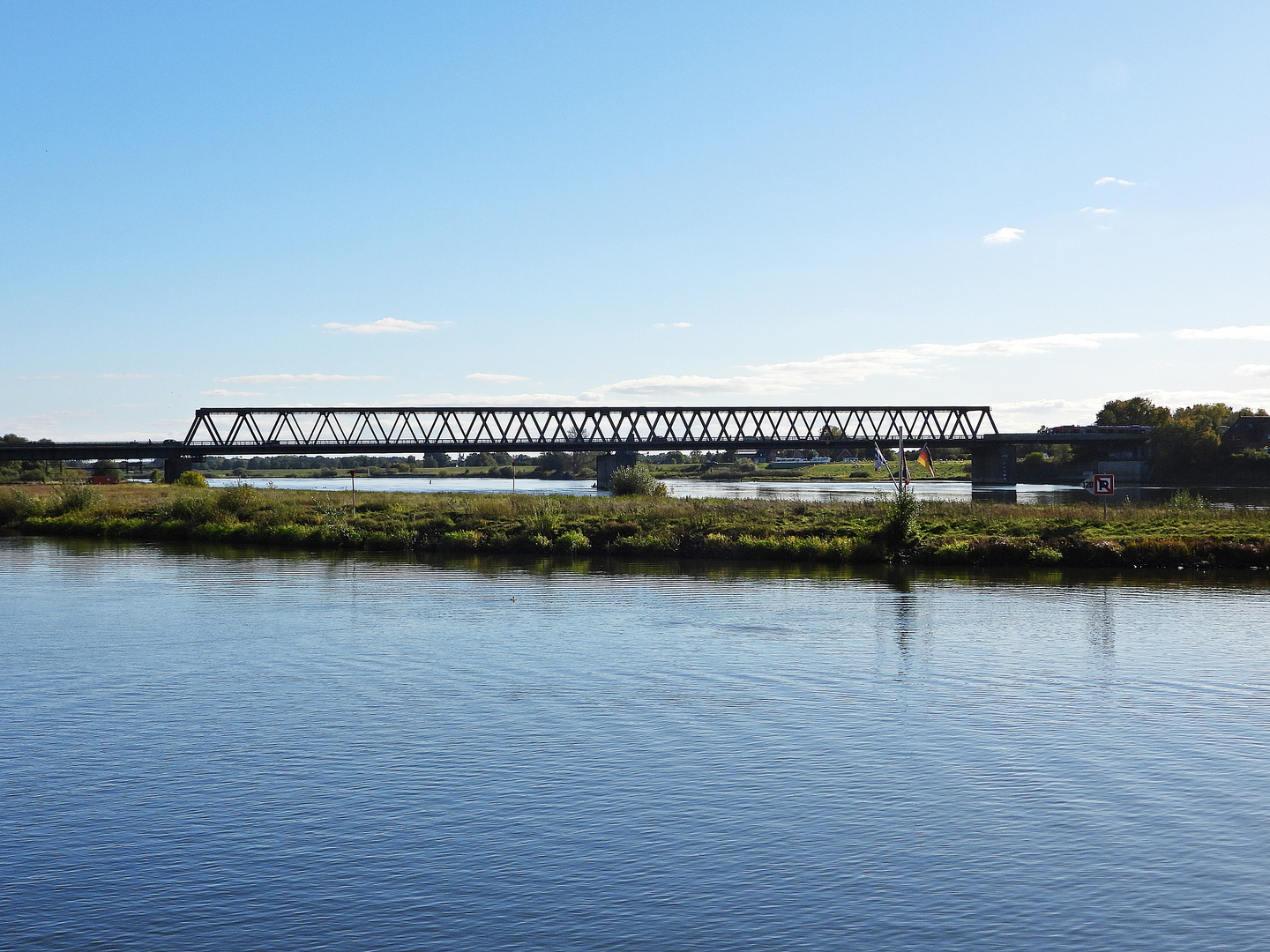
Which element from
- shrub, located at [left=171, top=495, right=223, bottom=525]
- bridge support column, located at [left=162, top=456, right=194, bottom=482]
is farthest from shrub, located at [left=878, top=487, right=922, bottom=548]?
bridge support column, located at [left=162, top=456, right=194, bottom=482]

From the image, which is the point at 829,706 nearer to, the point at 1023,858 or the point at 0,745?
the point at 1023,858

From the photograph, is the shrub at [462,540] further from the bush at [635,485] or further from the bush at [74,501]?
the bush at [74,501]

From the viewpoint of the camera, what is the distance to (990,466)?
169500 mm

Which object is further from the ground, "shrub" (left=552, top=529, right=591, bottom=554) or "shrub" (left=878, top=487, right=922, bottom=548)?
"shrub" (left=878, top=487, right=922, bottom=548)

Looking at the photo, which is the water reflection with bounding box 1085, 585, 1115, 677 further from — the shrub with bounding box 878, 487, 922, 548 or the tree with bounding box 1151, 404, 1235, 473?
the tree with bounding box 1151, 404, 1235, 473

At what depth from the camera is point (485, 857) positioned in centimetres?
1492

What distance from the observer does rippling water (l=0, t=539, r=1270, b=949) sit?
517 inches

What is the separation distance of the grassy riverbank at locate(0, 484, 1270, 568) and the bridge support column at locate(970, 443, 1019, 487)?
315 feet

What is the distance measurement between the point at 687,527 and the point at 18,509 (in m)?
55.7

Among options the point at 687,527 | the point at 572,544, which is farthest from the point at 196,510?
the point at 687,527

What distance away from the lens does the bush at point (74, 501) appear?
276 feet

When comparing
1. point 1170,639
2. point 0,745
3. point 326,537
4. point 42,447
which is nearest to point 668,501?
point 326,537

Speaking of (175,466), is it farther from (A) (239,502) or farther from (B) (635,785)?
(B) (635,785)

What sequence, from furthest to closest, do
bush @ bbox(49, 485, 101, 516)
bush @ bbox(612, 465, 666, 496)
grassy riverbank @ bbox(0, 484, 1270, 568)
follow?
bush @ bbox(612, 465, 666, 496), bush @ bbox(49, 485, 101, 516), grassy riverbank @ bbox(0, 484, 1270, 568)
